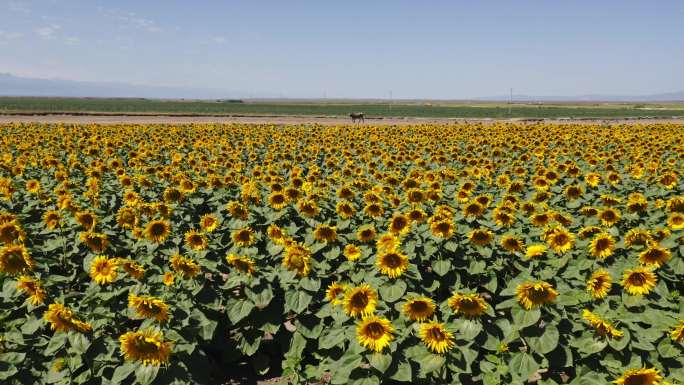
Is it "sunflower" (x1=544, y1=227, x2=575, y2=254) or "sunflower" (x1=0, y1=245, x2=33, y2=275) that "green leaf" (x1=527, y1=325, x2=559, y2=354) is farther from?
"sunflower" (x1=0, y1=245, x2=33, y2=275)

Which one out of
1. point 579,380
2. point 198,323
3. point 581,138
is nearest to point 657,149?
point 581,138

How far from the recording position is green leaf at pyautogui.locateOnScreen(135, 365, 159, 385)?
12.1 ft

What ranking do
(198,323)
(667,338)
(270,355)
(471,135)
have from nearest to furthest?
(667,338) < (198,323) < (270,355) < (471,135)

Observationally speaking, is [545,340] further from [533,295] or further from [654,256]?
[654,256]

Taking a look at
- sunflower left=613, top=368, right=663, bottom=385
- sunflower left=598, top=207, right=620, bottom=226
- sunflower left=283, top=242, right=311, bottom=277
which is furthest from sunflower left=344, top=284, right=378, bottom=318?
sunflower left=598, top=207, right=620, bottom=226

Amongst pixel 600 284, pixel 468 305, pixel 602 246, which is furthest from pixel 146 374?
pixel 602 246

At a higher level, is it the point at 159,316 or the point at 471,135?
the point at 471,135

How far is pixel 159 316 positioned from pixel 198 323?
22.5 inches

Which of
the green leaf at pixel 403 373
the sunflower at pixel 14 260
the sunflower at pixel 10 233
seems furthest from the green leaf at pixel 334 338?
the sunflower at pixel 10 233

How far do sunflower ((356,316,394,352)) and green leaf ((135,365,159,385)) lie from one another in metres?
1.82

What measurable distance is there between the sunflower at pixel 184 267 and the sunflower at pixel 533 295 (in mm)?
3321

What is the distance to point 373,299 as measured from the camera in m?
3.91

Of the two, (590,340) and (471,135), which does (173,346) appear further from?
(471,135)

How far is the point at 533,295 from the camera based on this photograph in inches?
155
